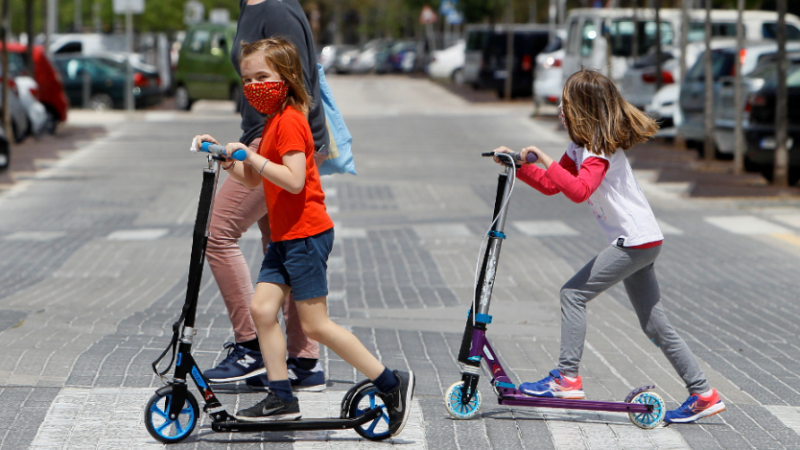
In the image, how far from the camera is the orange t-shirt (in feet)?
13.4

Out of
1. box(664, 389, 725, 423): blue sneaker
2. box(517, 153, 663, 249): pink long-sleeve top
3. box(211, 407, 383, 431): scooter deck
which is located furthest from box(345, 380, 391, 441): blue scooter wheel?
box(664, 389, 725, 423): blue sneaker

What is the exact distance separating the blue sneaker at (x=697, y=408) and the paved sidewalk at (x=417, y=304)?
2.5 inches

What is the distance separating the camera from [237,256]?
481 cm

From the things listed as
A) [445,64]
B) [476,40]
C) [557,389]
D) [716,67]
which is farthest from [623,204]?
[445,64]

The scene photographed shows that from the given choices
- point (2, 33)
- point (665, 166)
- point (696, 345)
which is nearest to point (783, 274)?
point (696, 345)

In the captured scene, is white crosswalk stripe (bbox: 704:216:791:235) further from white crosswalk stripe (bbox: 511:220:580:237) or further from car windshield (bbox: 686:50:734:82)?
car windshield (bbox: 686:50:734:82)

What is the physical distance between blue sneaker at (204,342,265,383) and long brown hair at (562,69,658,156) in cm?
166

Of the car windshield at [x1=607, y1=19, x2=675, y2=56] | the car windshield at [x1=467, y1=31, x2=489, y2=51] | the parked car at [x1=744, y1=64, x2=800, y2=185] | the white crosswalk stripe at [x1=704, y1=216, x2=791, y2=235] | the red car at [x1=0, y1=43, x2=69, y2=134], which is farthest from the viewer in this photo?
the car windshield at [x1=467, y1=31, x2=489, y2=51]

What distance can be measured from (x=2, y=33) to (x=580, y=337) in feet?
51.2

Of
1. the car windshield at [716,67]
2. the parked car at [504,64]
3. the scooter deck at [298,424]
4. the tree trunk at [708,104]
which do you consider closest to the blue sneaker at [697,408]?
the scooter deck at [298,424]

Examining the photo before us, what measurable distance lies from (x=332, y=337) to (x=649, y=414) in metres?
1.33

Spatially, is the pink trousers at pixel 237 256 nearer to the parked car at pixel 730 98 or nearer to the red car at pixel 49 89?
the parked car at pixel 730 98

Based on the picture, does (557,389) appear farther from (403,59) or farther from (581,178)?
(403,59)

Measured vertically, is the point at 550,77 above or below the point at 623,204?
above
